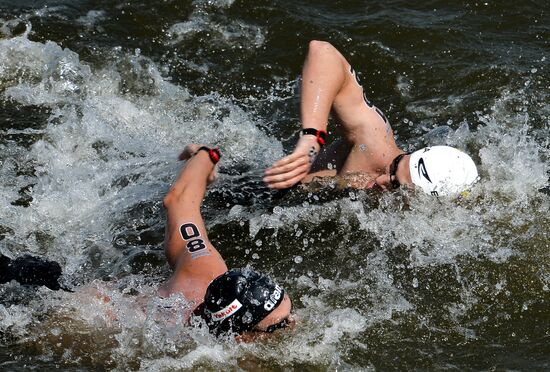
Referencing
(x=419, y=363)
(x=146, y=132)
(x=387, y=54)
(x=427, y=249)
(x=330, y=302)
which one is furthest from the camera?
(x=387, y=54)

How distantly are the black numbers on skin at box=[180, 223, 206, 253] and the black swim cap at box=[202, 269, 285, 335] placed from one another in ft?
1.66

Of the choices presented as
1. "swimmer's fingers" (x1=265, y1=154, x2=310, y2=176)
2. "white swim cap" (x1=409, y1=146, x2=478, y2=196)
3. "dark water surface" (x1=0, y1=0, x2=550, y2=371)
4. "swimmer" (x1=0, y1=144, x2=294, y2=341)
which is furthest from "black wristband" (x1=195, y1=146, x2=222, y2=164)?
"white swim cap" (x1=409, y1=146, x2=478, y2=196)

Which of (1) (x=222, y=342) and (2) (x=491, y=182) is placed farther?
(2) (x=491, y=182)

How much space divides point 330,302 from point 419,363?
34.0 inches

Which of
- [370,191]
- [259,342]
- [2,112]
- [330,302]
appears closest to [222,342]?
[259,342]

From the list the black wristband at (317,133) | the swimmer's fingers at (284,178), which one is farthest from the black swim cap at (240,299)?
the black wristband at (317,133)

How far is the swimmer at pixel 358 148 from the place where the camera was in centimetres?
661

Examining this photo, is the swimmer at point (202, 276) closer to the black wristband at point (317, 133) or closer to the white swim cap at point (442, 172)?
the black wristband at point (317, 133)

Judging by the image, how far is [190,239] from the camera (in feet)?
19.8

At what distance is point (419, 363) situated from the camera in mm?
6098

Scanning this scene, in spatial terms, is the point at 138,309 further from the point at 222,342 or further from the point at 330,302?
the point at 330,302

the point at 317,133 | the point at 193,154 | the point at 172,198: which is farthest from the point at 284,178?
the point at 193,154

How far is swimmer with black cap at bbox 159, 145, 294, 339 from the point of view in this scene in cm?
544

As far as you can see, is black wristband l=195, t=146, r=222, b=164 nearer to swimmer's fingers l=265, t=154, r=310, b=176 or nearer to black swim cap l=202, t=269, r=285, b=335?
swimmer's fingers l=265, t=154, r=310, b=176
